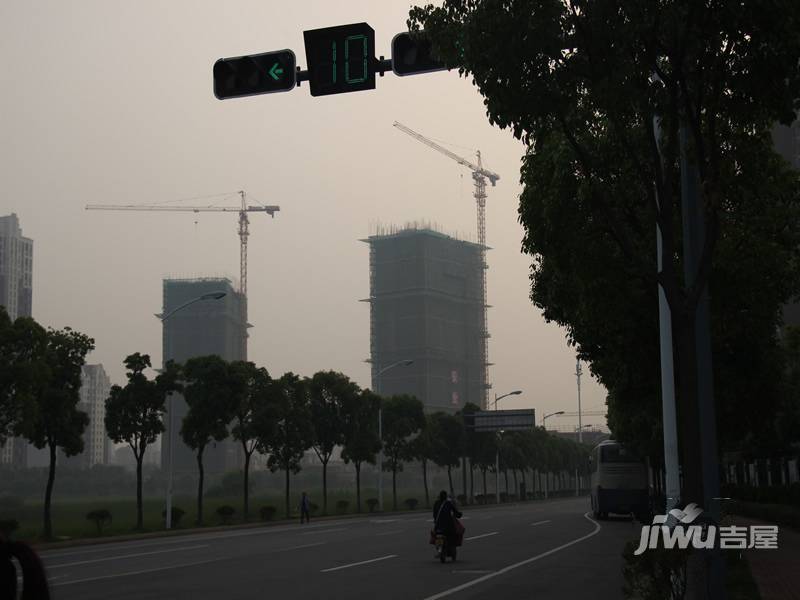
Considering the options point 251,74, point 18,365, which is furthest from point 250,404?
point 251,74

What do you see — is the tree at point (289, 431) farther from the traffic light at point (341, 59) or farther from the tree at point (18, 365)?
the traffic light at point (341, 59)

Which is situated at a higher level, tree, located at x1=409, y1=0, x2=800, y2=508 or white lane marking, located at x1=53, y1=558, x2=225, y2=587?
tree, located at x1=409, y1=0, x2=800, y2=508

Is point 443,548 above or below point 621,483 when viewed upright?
below

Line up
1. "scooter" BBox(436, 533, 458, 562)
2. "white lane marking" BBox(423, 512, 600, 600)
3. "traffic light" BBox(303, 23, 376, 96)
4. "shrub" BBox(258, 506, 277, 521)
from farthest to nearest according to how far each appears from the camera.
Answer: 1. "shrub" BBox(258, 506, 277, 521)
2. "scooter" BBox(436, 533, 458, 562)
3. "white lane marking" BBox(423, 512, 600, 600)
4. "traffic light" BBox(303, 23, 376, 96)

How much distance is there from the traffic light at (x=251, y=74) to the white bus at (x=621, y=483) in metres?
34.2

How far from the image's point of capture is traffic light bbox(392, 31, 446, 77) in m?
11.6

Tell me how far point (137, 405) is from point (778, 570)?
97.7 feet

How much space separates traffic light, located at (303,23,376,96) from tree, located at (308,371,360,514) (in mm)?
50749

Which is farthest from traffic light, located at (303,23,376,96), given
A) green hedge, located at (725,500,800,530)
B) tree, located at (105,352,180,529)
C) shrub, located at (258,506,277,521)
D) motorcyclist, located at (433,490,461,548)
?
shrub, located at (258,506,277,521)

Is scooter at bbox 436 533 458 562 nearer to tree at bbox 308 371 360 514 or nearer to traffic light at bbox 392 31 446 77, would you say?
traffic light at bbox 392 31 446 77

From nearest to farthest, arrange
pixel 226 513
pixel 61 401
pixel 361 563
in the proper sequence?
pixel 361 563 < pixel 61 401 < pixel 226 513

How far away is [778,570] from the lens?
682 inches

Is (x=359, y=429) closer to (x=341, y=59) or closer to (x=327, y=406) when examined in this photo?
(x=327, y=406)

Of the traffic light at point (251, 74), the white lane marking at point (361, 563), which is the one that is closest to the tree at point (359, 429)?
the white lane marking at point (361, 563)
